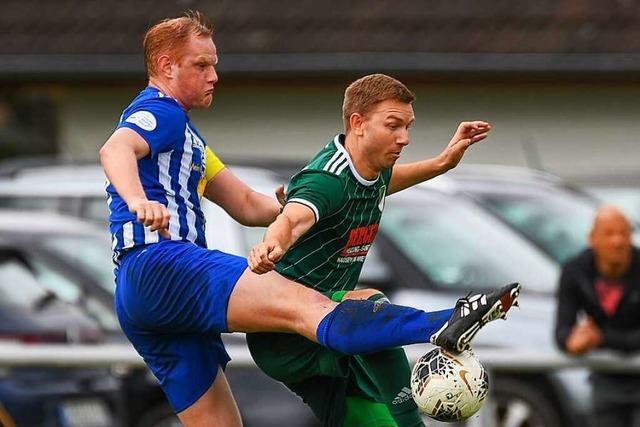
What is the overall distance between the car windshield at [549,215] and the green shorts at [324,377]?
5.37m

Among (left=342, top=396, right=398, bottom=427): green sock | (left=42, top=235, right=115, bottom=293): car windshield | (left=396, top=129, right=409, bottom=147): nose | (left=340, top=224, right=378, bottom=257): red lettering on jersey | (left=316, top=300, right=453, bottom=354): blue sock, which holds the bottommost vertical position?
(left=42, top=235, right=115, bottom=293): car windshield

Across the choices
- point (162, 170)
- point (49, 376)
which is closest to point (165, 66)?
point (162, 170)

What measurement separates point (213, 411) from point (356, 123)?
1307mm

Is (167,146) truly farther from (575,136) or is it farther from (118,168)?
(575,136)

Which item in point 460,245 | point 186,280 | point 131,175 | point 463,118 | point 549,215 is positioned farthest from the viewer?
point 463,118

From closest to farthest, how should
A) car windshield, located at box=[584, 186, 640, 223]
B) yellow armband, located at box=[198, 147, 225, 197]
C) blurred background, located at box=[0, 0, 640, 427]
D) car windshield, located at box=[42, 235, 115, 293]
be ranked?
yellow armband, located at box=[198, 147, 225, 197] → car windshield, located at box=[42, 235, 115, 293] → car windshield, located at box=[584, 186, 640, 223] → blurred background, located at box=[0, 0, 640, 427]

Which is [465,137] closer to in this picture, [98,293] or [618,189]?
[98,293]

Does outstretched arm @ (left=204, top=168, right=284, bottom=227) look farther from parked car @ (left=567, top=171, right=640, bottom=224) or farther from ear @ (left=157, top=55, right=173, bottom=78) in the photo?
parked car @ (left=567, top=171, right=640, bottom=224)

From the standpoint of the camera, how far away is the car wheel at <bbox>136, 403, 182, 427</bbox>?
1124 centimetres

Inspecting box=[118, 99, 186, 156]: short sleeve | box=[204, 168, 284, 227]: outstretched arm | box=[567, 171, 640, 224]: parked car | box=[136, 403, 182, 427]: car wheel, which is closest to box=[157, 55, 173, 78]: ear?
box=[118, 99, 186, 156]: short sleeve

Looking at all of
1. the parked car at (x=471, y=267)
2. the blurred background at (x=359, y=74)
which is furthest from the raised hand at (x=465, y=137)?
the blurred background at (x=359, y=74)

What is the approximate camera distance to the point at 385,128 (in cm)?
709

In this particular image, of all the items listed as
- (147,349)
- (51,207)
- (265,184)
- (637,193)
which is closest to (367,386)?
(147,349)

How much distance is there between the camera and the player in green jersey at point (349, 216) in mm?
7047
